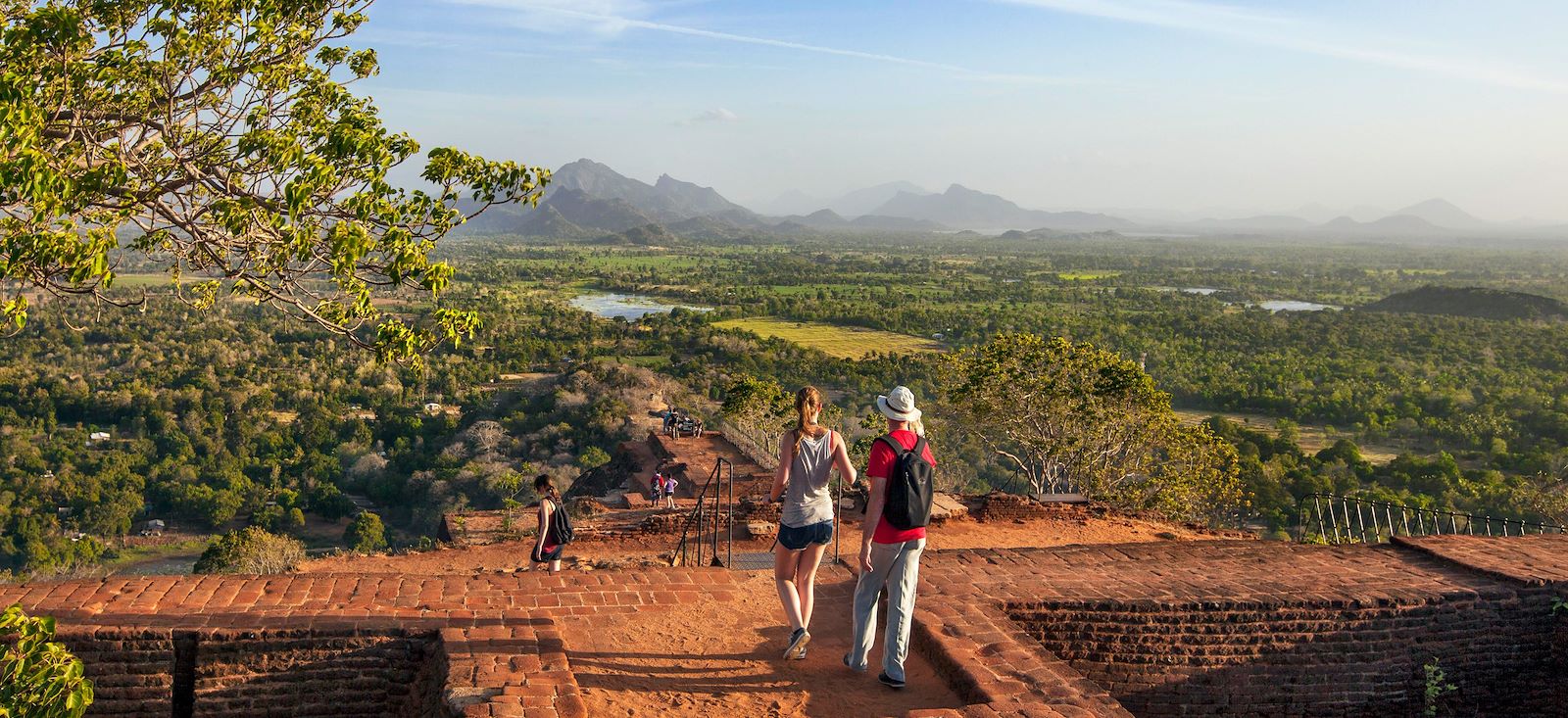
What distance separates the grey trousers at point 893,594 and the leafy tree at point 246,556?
285 inches

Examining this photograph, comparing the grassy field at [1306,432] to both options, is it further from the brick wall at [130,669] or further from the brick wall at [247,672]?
the brick wall at [130,669]

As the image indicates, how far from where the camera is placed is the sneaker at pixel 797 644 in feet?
16.7

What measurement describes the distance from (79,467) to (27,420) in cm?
684

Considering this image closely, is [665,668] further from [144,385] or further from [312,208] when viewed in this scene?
[144,385]

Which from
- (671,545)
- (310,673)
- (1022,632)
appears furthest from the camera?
(671,545)

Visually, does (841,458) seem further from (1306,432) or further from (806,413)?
(1306,432)

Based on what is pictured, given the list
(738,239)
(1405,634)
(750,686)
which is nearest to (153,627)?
(750,686)

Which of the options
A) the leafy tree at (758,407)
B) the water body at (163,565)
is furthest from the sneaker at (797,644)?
the water body at (163,565)

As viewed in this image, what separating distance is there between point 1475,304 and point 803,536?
73.4m

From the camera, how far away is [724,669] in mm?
5031

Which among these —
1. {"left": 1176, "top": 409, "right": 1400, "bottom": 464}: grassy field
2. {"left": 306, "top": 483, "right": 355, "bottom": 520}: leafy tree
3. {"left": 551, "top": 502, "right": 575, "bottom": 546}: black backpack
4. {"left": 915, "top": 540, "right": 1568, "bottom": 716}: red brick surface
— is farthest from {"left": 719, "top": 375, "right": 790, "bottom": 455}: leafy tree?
{"left": 1176, "top": 409, "right": 1400, "bottom": 464}: grassy field

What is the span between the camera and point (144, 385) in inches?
1310

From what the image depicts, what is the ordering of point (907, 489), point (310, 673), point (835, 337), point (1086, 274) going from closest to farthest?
point (907, 489)
point (310, 673)
point (835, 337)
point (1086, 274)

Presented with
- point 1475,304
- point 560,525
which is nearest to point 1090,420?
point 560,525
